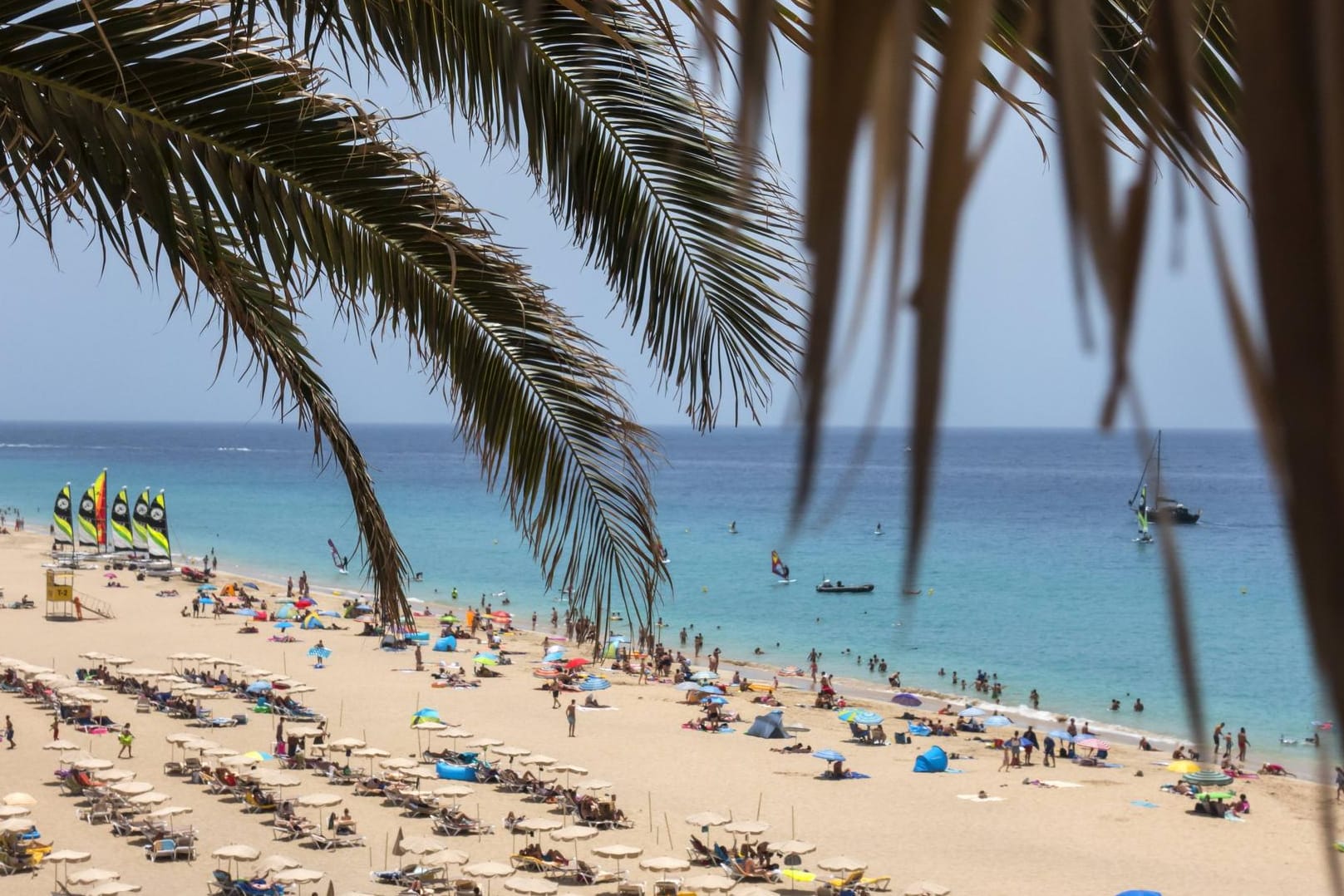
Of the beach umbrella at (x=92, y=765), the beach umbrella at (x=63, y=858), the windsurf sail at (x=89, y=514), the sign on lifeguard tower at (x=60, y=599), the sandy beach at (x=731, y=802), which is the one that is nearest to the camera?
the beach umbrella at (x=63, y=858)

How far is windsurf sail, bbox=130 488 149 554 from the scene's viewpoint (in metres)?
49.4

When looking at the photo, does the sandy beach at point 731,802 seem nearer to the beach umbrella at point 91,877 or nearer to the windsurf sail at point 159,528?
the beach umbrella at point 91,877

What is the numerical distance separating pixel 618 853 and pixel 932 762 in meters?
9.32

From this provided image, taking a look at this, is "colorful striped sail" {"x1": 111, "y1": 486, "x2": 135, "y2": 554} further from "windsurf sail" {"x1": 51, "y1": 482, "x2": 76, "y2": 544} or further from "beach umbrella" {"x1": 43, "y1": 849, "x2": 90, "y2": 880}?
"beach umbrella" {"x1": 43, "y1": 849, "x2": 90, "y2": 880}

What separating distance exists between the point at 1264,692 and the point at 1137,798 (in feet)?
53.6

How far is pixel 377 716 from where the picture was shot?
2548 centimetres

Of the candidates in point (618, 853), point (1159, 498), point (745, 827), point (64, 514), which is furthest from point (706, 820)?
point (64, 514)

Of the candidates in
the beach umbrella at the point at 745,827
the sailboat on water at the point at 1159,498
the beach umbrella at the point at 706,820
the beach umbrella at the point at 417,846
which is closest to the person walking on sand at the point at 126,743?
the beach umbrella at the point at 417,846

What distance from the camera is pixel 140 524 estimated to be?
50250mm

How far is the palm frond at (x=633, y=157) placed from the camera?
2.85 meters

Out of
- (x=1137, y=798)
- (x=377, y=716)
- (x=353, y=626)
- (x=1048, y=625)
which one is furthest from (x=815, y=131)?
(x=1048, y=625)

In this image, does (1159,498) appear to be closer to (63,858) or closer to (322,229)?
(322,229)

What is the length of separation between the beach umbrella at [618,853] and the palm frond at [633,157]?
13.5 metres

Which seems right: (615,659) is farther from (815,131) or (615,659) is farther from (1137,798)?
(815,131)
